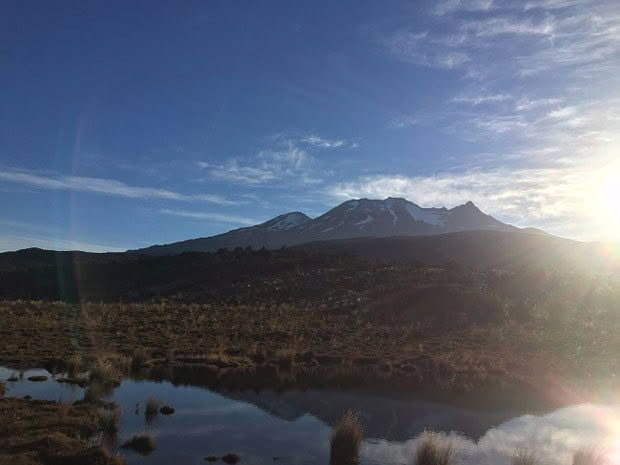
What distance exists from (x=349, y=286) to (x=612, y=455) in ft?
138

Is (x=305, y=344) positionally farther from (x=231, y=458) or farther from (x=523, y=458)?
(x=523, y=458)

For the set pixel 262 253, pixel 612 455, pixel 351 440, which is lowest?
pixel 612 455

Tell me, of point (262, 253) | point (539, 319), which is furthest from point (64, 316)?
point (262, 253)

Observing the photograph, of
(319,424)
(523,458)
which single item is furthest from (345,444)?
(523,458)

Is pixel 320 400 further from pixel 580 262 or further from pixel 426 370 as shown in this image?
pixel 580 262

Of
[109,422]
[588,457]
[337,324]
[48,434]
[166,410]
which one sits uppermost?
[48,434]

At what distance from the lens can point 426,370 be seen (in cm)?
2422

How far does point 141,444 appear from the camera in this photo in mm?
11953

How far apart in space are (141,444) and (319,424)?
514 cm

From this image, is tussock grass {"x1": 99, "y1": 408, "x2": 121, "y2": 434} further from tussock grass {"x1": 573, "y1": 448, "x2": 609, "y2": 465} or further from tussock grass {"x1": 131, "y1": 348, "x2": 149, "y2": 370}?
tussock grass {"x1": 573, "y1": 448, "x2": 609, "y2": 465}

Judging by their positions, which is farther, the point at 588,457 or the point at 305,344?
the point at 305,344

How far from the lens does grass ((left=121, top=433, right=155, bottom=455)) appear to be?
1180 centimetres

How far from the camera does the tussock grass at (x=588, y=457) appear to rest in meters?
12.2

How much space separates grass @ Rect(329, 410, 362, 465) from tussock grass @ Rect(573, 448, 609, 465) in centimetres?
487
